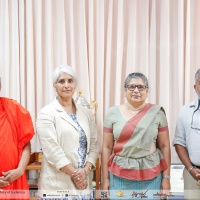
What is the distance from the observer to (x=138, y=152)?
1.60m

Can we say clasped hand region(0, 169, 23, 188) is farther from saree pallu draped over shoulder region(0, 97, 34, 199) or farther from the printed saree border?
the printed saree border

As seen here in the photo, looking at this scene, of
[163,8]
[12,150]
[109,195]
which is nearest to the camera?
[12,150]

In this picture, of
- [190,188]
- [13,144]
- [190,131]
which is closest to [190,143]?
[190,131]

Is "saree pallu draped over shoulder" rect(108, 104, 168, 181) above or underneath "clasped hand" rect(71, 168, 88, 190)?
above

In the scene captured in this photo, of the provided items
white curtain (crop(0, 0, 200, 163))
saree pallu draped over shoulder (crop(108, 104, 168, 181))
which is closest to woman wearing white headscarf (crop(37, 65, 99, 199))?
saree pallu draped over shoulder (crop(108, 104, 168, 181))

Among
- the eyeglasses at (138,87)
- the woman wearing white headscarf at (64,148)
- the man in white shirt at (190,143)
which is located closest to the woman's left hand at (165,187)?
the man in white shirt at (190,143)

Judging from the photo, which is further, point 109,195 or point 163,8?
point 163,8

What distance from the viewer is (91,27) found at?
2.37m

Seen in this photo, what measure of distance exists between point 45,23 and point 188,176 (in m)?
2.07

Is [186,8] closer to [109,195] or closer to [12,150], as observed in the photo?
[109,195]

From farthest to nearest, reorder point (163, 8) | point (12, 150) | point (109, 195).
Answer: point (163, 8) → point (109, 195) → point (12, 150)

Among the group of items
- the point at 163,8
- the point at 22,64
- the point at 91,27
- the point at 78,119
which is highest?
the point at 163,8

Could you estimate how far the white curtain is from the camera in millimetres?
2352

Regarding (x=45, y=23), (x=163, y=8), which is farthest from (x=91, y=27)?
(x=163, y=8)
